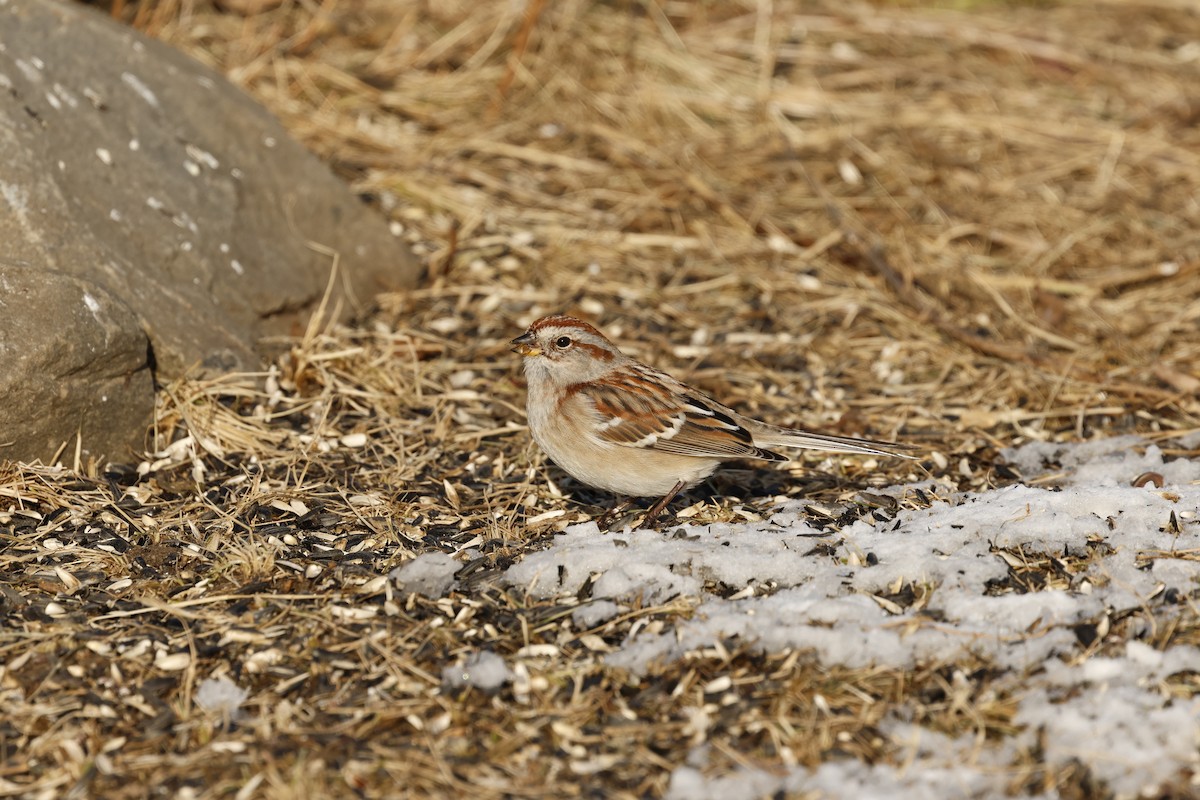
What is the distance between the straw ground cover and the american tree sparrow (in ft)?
0.77

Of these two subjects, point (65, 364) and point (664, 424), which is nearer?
point (65, 364)

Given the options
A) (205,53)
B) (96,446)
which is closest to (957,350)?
(96,446)

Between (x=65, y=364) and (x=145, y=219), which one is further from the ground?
(x=145, y=219)

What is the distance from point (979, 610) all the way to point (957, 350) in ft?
7.97

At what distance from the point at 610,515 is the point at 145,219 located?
89.8 inches

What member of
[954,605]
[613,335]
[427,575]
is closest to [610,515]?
[427,575]

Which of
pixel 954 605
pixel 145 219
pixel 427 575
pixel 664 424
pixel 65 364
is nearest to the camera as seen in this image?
pixel 954 605

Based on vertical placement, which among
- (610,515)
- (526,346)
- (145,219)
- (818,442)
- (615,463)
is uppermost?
(145,219)

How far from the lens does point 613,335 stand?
19.8ft

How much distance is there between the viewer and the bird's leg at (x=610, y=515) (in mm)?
4481

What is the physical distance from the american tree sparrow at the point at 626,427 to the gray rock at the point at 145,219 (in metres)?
1.38

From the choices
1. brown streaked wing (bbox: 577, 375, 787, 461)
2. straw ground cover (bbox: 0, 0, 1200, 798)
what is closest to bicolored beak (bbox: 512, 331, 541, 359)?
brown streaked wing (bbox: 577, 375, 787, 461)

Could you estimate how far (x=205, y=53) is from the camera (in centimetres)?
770

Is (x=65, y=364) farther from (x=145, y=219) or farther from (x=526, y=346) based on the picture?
(x=526, y=346)
